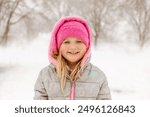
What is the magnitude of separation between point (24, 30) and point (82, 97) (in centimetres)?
96

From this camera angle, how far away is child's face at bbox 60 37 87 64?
1.96 ft

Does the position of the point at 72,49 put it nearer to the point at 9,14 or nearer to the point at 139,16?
the point at 139,16

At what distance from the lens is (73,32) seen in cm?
59

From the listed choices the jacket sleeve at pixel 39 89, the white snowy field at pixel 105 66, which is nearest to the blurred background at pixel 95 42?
the white snowy field at pixel 105 66

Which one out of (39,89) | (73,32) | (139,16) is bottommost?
(39,89)

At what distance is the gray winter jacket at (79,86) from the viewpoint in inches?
23.3

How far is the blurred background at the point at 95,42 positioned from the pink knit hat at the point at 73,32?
2.20 feet

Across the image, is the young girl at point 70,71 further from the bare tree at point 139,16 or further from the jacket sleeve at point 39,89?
the bare tree at point 139,16

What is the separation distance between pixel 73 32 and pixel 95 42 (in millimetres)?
728

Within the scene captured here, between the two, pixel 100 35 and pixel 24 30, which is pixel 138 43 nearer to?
pixel 100 35

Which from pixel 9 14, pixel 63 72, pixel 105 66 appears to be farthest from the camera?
pixel 9 14

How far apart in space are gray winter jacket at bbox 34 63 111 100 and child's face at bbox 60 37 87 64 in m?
0.03

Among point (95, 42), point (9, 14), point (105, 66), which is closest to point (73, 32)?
point (95, 42)

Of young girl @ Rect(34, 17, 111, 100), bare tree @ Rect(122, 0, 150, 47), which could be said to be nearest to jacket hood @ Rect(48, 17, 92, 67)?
young girl @ Rect(34, 17, 111, 100)
